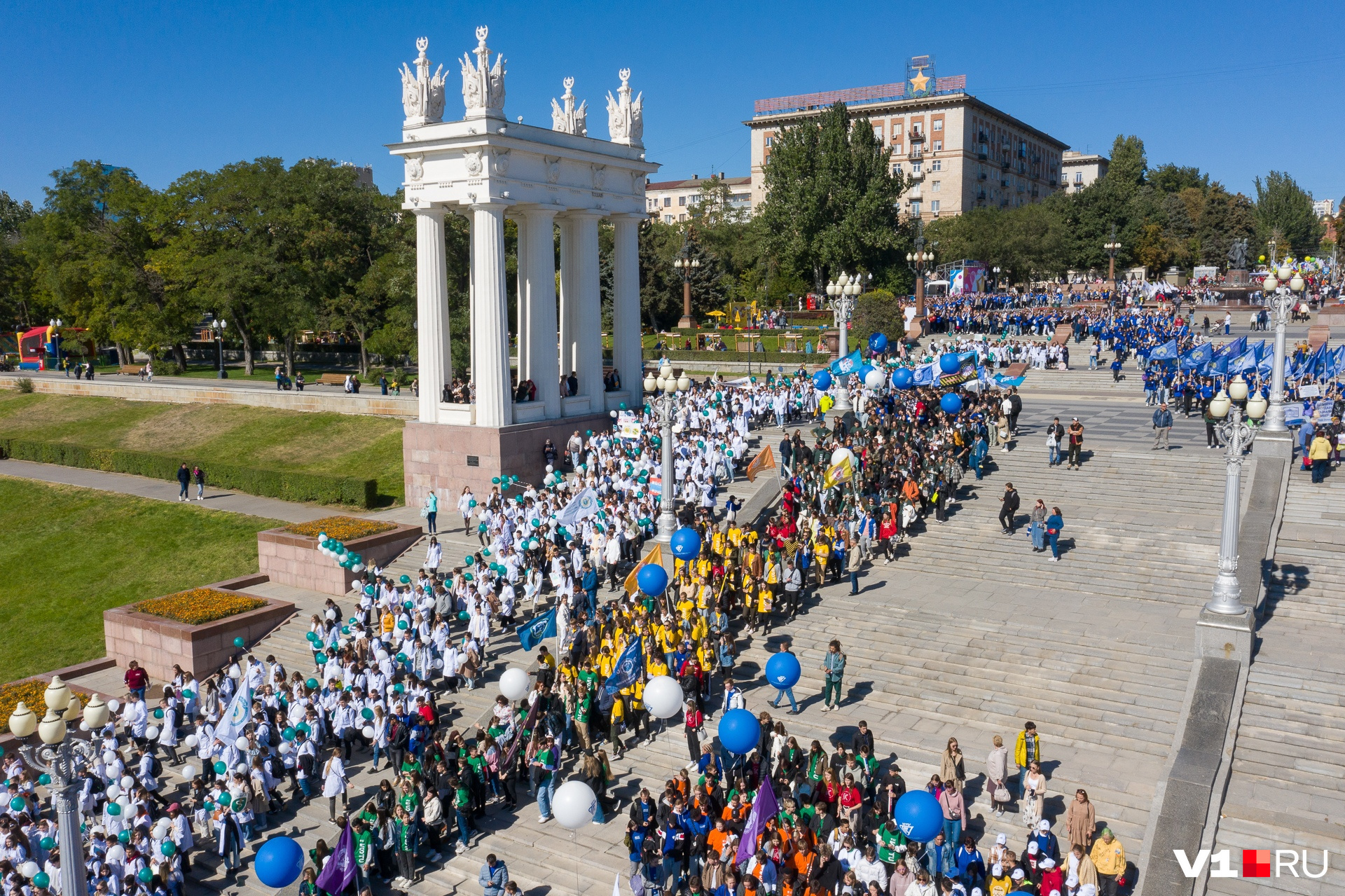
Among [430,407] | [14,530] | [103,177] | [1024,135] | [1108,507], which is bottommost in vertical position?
[14,530]

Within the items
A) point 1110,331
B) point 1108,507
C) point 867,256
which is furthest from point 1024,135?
point 1108,507

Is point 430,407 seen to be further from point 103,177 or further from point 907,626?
point 103,177

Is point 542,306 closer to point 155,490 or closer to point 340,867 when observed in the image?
point 155,490

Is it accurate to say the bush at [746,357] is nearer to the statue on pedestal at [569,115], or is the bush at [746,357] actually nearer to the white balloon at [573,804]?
the statue on pedestal at [569,115]

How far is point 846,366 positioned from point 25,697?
70.5 feet

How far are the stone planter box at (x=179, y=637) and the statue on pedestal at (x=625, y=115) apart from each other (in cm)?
1784

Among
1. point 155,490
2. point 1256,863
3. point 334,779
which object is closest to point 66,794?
point 334,779

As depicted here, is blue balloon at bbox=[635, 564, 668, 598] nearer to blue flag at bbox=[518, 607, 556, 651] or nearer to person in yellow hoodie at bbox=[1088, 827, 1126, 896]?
blue flag at bbox=[518, 607, 556, 651]

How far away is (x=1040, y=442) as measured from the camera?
1161 inches

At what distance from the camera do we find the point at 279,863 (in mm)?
12625

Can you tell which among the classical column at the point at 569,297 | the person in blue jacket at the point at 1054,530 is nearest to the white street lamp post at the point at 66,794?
the person in blue jacket at the point at 1054,530

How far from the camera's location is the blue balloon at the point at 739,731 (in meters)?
13.8

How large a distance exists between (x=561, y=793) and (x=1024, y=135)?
11462cm

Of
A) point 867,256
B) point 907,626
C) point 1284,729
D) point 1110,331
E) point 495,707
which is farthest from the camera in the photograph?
point 867,256
